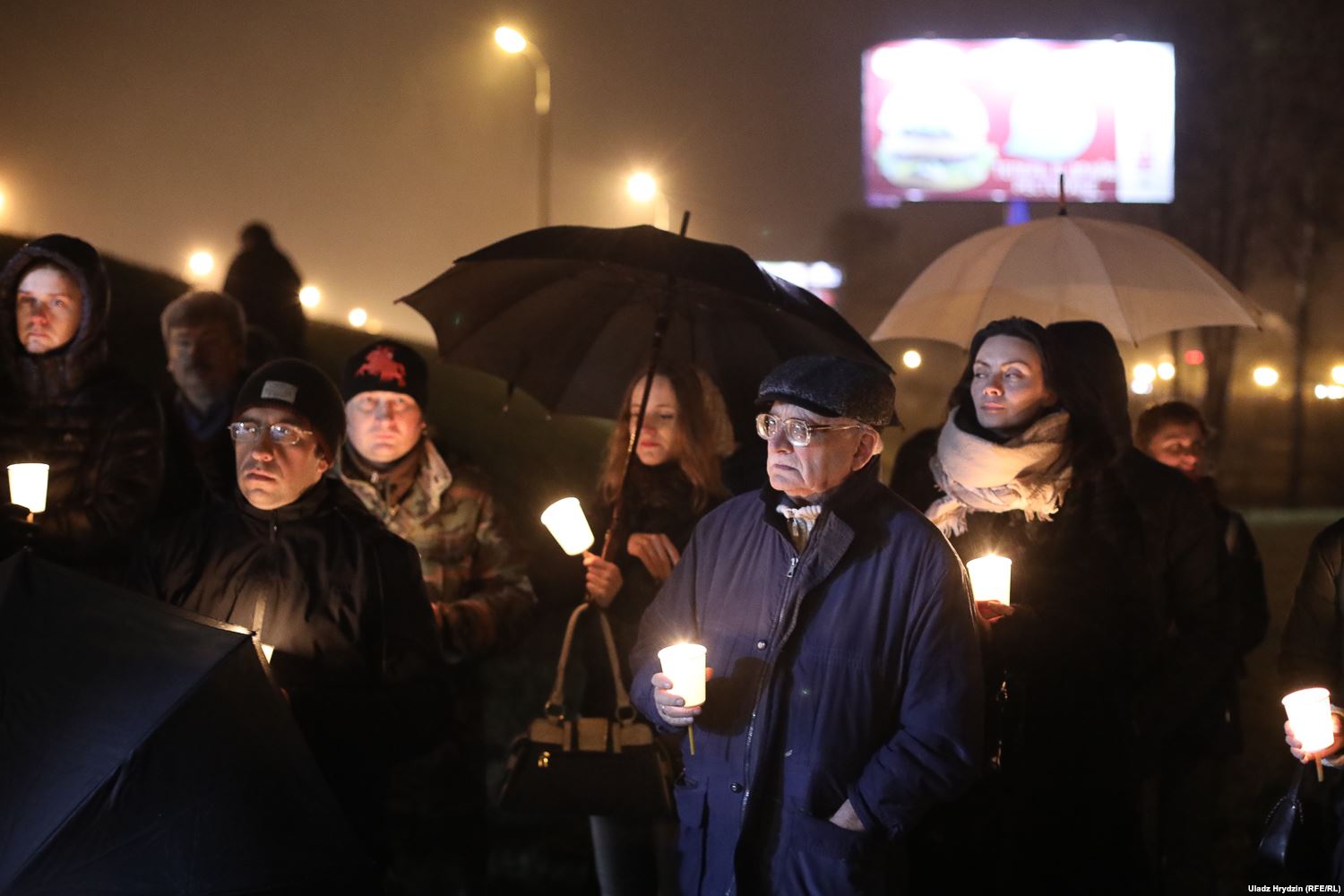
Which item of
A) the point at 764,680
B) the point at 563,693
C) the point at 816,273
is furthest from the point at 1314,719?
the point at 816,273

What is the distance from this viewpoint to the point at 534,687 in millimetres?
7949

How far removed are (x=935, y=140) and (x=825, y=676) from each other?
27.2 m

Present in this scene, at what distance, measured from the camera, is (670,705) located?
10.6ft

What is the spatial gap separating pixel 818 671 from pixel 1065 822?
1534mm

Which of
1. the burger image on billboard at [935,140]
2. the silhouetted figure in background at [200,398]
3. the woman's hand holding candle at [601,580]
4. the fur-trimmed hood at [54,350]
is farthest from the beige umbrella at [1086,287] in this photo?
the burger image on billboard at [935,140]

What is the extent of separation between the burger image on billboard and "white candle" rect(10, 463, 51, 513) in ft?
86.0

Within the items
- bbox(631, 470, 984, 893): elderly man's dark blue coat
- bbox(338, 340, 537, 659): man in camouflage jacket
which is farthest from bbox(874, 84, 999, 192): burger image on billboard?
bbox(631, 470, 984, 893): elderly man's dark blue coat

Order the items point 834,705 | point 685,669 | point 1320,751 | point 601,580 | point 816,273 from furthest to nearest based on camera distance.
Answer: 1. point 816,273
2. point 601,580
3. point 1320,751
4. point 834,705
5. point 685,669

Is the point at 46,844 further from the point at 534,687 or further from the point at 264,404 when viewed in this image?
the point at 534,687

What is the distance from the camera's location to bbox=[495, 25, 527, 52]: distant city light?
14.3 meters

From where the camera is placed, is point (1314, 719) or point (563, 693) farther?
point (563, 693)

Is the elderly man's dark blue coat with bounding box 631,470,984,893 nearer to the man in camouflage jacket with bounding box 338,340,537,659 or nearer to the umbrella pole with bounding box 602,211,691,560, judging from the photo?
the umbrella pole with bounding box 602,211,691,560

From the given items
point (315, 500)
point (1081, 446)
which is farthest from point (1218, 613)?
point (315, 500)

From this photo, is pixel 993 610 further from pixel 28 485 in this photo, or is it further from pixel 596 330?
pixel 28 485
